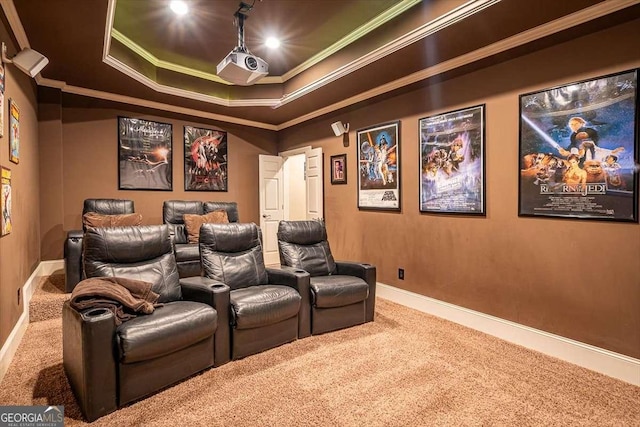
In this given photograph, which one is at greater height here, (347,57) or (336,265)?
(347,57)

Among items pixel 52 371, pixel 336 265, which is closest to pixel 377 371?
pixel 336 265

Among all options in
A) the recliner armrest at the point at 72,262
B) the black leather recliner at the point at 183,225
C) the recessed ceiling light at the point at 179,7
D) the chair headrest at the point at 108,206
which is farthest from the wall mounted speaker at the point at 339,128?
the recliner armrest at the point at 72,262

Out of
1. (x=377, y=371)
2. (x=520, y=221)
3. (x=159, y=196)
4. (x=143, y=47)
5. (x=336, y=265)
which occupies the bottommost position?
(x=377, y=371)

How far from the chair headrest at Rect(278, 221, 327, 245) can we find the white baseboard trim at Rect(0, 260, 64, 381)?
2.24 meters

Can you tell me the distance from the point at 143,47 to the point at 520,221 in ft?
14.5

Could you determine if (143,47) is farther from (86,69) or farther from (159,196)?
(159,196)

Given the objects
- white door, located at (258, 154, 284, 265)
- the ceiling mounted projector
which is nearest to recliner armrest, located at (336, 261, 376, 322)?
the ceiling mounted projector

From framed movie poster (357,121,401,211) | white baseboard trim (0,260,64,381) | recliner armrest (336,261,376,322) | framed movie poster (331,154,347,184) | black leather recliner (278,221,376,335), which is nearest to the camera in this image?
white baseboard trim (0,260,64,381)

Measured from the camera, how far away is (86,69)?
3621 millimetres

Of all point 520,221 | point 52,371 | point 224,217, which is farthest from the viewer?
point 224,217

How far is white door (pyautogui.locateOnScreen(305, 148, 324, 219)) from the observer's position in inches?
203

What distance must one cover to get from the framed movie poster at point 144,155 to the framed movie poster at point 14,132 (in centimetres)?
179

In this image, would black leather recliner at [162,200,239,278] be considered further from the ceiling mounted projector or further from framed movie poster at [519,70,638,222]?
framed movie poster at [519,70,638,222]

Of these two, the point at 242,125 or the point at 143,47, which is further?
the point at 242,125
